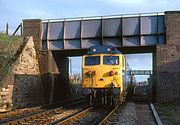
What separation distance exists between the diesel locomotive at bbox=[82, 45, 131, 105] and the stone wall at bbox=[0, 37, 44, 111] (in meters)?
5.14

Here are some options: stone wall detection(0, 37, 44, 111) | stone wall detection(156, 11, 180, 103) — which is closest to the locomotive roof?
stone wall detection(0, 37, 44, 111)

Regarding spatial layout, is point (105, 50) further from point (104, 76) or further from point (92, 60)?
point (104, 76)

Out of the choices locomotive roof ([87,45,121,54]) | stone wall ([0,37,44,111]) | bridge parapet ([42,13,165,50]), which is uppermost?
bridge parapet ([42,13,165,50])

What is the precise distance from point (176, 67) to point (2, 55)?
12410 millimetres

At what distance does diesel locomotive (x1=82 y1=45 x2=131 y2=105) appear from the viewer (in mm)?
20875

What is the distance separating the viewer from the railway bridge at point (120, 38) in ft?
88.6

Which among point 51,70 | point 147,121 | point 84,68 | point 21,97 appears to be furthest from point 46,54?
point 147,121

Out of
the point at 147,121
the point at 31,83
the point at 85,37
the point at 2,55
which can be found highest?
the point at 85,37

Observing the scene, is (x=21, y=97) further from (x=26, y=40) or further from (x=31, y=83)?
(x=26, y=40)

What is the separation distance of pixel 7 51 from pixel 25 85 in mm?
2791

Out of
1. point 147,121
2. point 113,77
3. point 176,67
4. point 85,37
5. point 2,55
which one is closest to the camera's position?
point 147,121

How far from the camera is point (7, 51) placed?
25156 mm

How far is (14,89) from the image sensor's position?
79.2 feet

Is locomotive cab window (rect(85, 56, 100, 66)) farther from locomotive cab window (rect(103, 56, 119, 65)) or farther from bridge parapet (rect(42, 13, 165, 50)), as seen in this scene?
bridge parapet (rect(42, 13, 165, 50))
